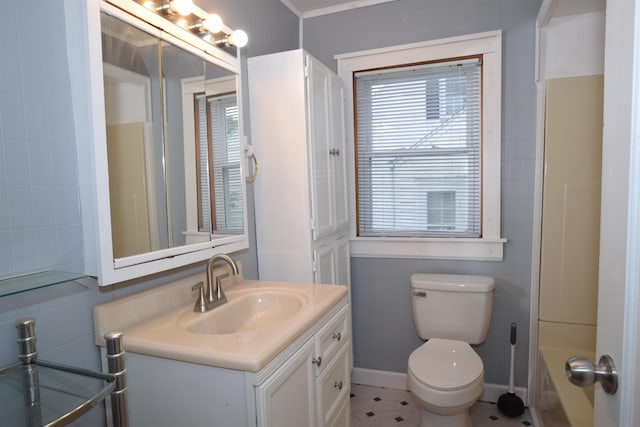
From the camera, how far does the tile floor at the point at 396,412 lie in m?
2.16

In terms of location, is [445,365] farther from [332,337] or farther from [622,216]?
[622,216]

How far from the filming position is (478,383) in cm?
179

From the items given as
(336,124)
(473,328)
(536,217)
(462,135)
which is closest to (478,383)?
(473,328)

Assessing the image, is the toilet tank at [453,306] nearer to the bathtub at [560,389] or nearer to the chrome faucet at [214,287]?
the bathtub at [560,389]

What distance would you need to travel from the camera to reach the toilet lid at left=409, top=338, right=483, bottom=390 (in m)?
1.77

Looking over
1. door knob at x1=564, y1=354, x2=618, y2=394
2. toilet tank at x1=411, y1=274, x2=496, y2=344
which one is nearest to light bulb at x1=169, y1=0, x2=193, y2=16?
door knob at x1=564, y1=354, x2=618, y2=394

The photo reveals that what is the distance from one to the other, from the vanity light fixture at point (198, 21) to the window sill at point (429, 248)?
139 centimetres

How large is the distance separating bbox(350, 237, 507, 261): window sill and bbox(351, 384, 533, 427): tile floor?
862mm

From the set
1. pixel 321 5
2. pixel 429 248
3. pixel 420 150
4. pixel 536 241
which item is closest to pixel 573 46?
pixel 420 150

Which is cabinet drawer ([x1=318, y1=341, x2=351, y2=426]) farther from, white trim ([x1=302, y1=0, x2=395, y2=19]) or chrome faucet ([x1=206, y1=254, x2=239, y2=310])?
white trim ([x1=302, y1=0, x2=395, y2=19])

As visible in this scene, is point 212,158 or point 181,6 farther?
point 212,158

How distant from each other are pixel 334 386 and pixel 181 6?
1503 mm

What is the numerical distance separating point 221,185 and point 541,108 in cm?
175

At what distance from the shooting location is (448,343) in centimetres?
212
